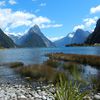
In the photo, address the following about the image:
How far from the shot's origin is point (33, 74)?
30703 millimetres

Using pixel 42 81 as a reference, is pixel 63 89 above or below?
above

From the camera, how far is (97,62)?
47.0 metres

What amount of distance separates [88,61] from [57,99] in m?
43.1

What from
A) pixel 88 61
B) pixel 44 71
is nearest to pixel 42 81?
pixel 44 71

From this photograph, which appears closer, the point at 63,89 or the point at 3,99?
the point at 63,89

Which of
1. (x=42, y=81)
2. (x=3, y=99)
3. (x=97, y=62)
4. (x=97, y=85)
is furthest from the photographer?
(x=97, y=62)

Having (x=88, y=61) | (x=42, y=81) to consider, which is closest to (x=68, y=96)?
(x=42, y=81)

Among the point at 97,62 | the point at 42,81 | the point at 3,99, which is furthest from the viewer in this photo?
the point at 97,62

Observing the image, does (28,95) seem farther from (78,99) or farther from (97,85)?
(78,99)

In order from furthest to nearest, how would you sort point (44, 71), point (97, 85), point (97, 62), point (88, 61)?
1. point (88, 61)
2. point (97, 62)
3. point (44, 71)
4. point (97, 85)

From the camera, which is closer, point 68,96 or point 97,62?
point 68,96

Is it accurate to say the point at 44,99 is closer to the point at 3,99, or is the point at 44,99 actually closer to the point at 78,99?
the point at 3,99

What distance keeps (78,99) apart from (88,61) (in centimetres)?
4362

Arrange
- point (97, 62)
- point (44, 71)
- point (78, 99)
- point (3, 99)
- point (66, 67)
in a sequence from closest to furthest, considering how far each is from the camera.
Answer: point (78, 99) < point (3, 99) < point (44, 71) < point (66, 67) < point (97, 62)
